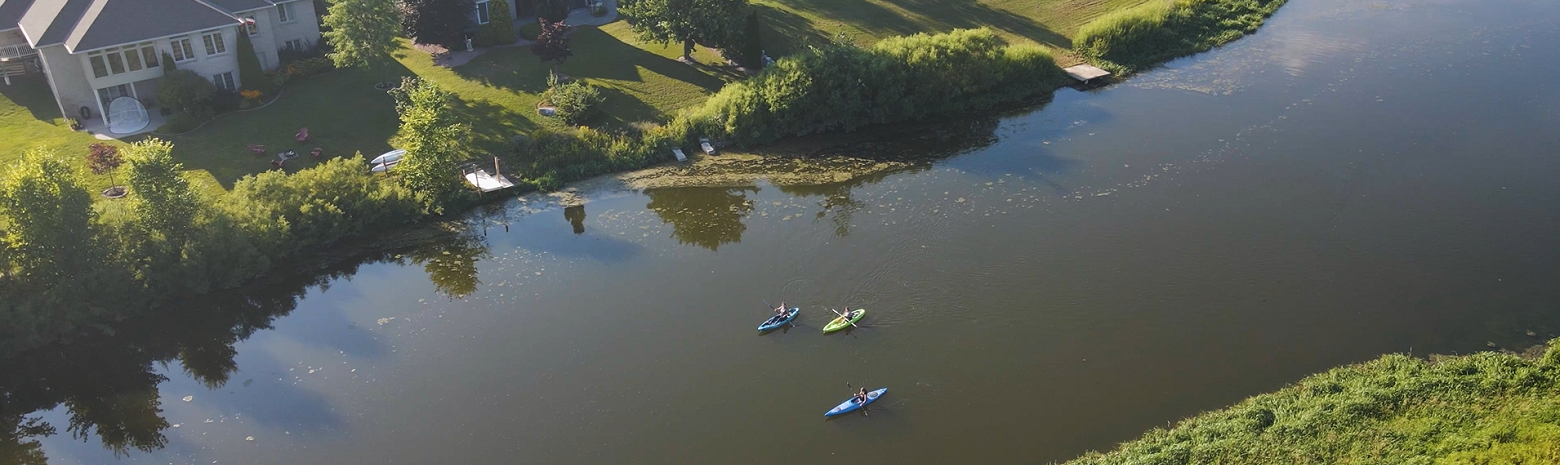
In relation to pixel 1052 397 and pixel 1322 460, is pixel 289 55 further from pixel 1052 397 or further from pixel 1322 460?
pixel 1322 460

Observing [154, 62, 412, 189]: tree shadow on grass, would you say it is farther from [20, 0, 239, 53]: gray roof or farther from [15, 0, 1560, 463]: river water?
[15, 0, 1560, 463]: river water

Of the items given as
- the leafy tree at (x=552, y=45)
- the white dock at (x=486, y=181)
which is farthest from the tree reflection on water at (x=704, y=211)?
the leafy tree at (x=552, y=45)

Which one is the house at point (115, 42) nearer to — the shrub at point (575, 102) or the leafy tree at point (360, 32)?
the leafy tree at point (360, 32)

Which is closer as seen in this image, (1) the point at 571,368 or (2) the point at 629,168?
(1) the point at 571,368

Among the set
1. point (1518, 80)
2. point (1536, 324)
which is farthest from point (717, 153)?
point (1518, 80)

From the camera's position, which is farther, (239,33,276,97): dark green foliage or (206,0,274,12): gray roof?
(206,0,274,12): gray roof

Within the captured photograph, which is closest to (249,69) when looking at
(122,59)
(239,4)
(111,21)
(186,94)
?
(186,94)

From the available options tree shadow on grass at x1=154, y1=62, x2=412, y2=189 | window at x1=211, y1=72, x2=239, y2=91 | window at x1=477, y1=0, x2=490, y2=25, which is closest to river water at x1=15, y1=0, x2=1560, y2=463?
tree shadow on grass at x1=154, y1=62, x2=412, y2=189
